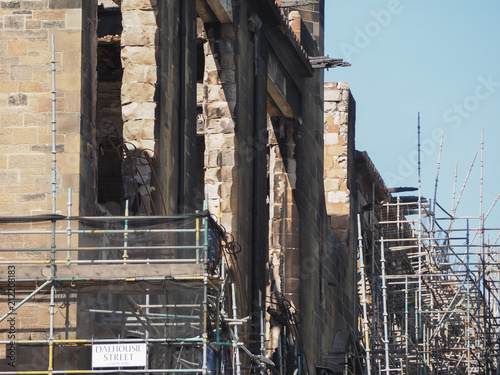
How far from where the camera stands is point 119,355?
17422 mm

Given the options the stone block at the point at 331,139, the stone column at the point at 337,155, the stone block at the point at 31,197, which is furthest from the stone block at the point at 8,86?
the stone block at the point at 331,139

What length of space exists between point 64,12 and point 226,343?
186 inches

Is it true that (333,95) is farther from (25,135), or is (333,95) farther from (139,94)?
(25,135)

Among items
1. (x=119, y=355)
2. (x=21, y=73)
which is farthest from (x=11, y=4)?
(x=119, y=355)

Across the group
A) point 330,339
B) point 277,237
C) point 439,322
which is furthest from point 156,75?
point 439,322

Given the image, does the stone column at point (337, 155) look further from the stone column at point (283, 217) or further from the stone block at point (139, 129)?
the stone block at point (139, 129)

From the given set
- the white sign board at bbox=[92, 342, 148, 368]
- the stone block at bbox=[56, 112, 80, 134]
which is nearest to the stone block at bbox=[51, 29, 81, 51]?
the stone block at bbox=[56, 112, 80, 134]

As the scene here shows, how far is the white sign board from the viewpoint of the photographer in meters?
17.4

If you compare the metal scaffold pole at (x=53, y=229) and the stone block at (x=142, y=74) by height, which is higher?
the stone block at (x=142, y=74)

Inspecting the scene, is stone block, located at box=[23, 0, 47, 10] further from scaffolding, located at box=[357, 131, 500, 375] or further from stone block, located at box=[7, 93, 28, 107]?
scaffolding, located at box=[357, 131, 500, 375]

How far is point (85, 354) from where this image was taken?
58.4ft

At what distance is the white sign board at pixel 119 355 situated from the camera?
17.4m

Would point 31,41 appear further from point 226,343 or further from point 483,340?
point 483,340

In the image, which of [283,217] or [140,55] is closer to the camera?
[140,55]
